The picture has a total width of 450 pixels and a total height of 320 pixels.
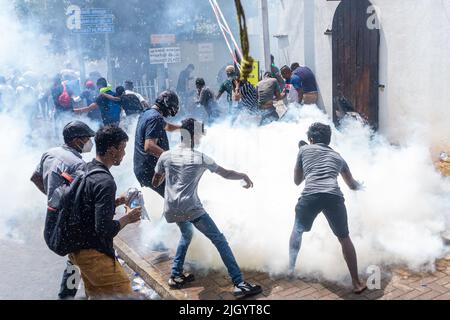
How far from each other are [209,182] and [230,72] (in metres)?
3.81

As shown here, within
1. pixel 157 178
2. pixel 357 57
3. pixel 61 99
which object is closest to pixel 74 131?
pixel 157 178

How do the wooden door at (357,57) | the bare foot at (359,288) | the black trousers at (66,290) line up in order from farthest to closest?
1. the wooden door at (357,57)
2. the black trousers at (66,290)
3. the bare foot at (359,288)

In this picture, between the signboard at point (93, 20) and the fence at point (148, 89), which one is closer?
the signboard at point (93, 20)

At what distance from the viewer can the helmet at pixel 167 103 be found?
210 inches

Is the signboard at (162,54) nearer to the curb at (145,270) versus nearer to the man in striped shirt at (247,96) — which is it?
the man in striped shirt at (247,96)

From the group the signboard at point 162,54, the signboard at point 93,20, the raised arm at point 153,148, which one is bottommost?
the raised arm at point 153,148

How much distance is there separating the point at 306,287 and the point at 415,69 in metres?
5.18

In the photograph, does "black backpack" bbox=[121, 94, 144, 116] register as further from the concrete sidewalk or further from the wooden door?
the concrete sidewalk

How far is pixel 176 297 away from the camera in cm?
450

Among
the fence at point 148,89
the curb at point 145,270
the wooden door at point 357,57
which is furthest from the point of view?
the fence at point 148,89

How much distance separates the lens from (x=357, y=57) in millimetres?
9281

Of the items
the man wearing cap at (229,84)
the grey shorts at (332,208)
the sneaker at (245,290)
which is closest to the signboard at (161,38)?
the man wearing cap at (229,84)

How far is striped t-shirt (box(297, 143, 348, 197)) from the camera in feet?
14.2

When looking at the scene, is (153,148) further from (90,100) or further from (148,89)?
(148,89)
